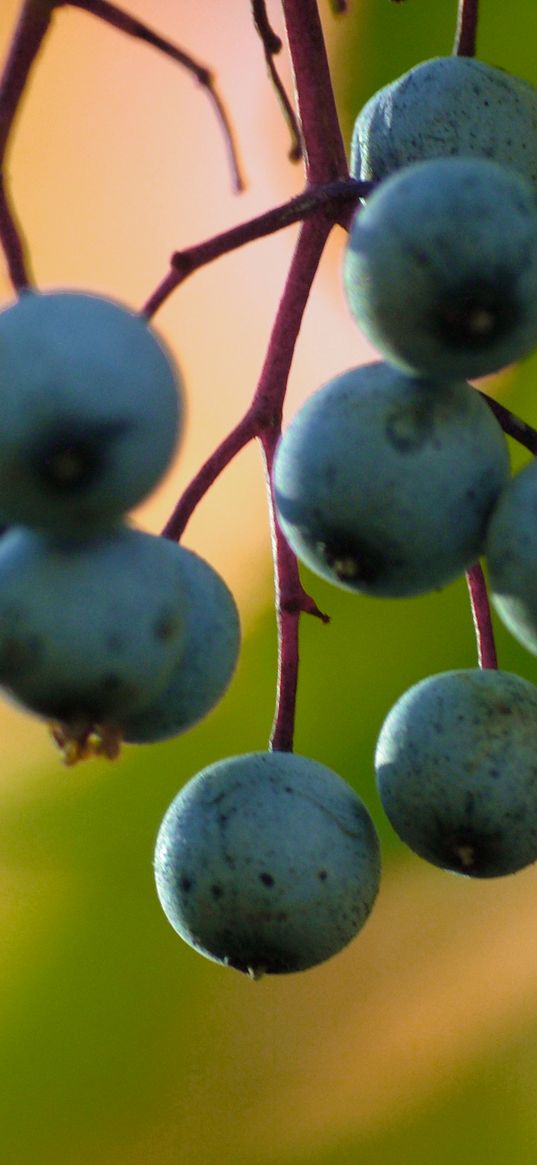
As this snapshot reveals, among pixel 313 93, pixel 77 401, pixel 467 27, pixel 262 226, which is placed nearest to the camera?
pixel 77 401

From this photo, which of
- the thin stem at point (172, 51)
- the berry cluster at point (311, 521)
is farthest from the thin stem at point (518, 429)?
the thin stem at point (172, 51)

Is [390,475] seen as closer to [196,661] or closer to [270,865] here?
[196,661]

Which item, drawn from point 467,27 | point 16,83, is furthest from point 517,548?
point 467,27

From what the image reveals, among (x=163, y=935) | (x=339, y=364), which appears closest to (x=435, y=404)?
(x=339, y=364)

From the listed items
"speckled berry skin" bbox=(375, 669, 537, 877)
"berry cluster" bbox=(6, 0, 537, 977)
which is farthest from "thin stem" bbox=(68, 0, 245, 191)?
"speckled berry skin" bbox=(375, 669, 537, 877)

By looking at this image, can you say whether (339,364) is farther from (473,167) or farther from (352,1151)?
(352,1151)

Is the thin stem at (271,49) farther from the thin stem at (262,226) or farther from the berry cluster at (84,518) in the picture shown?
the berry cluster at (84,518)

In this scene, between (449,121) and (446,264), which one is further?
(449,121)
